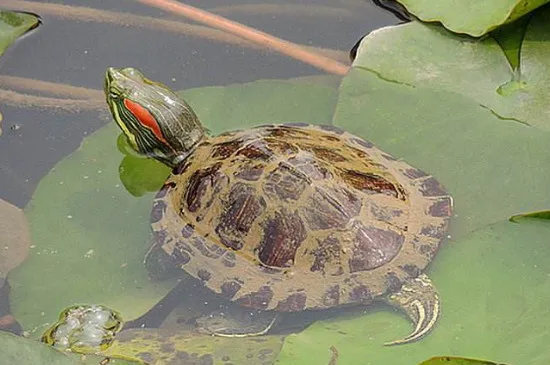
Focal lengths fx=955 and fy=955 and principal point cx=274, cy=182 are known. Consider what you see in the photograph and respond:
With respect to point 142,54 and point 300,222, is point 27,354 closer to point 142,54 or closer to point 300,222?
point 300,222

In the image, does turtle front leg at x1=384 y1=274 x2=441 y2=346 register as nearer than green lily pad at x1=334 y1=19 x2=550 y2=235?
Yes

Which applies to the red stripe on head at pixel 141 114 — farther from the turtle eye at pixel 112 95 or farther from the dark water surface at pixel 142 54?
the dark water surface at pixel 142 54

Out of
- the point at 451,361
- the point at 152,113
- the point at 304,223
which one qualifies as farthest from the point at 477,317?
the point at 152,113

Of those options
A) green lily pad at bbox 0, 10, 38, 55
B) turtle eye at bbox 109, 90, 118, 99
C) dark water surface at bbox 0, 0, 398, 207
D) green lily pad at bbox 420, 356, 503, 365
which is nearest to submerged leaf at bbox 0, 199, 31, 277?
dark water surface at bbox 0, 0, 398, 207

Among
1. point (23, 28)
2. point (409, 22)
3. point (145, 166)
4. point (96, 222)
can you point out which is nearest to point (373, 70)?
point (409, 22)

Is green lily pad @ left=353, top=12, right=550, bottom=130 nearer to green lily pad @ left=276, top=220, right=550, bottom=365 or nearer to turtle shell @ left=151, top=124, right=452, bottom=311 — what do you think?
turtle shell @ left=151, top=124, right=452, bottom=311

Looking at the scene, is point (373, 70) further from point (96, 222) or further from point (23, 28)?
point (23, 28)

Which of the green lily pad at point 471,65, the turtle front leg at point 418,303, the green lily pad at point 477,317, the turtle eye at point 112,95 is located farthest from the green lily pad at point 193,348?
the green lily pad at point 471,65
